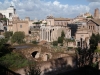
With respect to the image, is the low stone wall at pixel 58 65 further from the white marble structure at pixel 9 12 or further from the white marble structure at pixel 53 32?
the white marble structure at pixel 9 12

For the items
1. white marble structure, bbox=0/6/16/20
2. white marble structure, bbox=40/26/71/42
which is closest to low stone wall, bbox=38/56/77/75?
white marble structure, bbox=40/26/71/42

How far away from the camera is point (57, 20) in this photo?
54.7m

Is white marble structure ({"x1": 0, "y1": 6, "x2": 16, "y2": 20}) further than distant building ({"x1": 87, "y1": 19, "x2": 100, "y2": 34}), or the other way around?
white marble structure ({"x1": 0, "y1": 6, "x2": 16, "y2": 20})

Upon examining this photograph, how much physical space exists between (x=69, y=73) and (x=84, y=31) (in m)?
22.6

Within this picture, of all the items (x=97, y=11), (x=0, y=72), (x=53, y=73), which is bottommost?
(x=53, y=73)

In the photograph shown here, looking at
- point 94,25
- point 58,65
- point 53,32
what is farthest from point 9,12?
point 58,65

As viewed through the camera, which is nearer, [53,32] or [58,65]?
[58,65]

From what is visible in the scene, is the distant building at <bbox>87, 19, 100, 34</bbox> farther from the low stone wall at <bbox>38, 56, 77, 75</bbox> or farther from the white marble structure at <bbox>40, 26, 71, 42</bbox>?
the low stone wall at <bbox>38, 56, 77, 75</bbox>

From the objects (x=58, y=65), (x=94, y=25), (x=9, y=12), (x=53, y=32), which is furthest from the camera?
(x=9, y=12)

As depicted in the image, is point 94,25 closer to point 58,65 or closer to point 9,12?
point 58,65

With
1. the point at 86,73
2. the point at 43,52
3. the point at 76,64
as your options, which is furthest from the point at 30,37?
the point at 86,73

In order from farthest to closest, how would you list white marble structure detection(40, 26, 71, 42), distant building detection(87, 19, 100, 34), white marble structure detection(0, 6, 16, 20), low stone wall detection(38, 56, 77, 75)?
white marble structure detection(0, 6, 16, 20), white marble structure detection(40, 26, 71, 42), distant building detection(87, 19, 100, 34), low stone wall detection(38, 56, 77, 75)

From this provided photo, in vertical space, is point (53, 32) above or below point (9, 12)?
below

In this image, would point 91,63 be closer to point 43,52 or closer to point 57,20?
point 43,52
